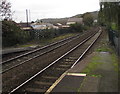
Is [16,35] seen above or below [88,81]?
above

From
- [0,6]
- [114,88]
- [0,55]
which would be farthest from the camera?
[0,6]

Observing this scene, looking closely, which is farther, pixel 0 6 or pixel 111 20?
pixel 0 6

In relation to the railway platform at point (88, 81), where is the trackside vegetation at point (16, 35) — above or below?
above

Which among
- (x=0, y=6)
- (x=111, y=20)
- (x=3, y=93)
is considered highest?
(x=0, y=6)

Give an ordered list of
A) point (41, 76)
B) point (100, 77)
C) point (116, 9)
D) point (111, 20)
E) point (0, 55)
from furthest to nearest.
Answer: point (0, 55), point (41, 76), point (100, 77), point (111, 20), point (116, 9)

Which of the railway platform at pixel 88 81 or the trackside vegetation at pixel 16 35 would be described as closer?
the railway platform at pixel 88 81

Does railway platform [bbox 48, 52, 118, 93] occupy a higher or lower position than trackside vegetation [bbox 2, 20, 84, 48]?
lower

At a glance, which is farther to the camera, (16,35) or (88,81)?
(16,35)

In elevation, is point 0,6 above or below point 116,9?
above

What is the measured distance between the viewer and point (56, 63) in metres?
11.3

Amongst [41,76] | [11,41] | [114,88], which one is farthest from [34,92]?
[11,41]

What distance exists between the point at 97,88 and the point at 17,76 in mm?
4091

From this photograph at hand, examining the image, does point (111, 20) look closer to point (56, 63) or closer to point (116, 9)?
point (116, 9)

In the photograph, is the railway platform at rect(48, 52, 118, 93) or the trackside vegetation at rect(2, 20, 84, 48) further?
the trackside vegetation at rect(2, 20, 84, 48)
